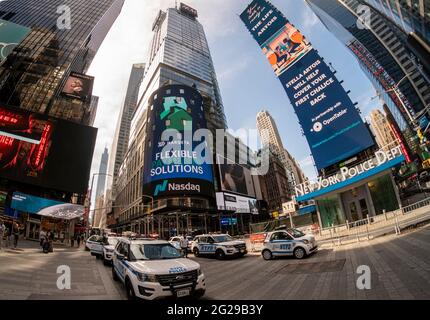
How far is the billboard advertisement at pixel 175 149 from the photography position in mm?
46750

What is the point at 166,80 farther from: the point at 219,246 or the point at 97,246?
the point at 219,246

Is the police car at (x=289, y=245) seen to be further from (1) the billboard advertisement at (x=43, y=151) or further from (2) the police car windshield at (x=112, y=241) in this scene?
(1) the billboard advertisement at (x=43, y=151)

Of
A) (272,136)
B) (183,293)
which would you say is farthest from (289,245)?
(272,136)

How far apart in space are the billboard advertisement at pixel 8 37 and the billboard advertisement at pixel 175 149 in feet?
92.3

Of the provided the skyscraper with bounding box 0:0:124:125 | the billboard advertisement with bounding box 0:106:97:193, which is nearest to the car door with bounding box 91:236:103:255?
the billboard advertisement with bounding box 0:106:97:193

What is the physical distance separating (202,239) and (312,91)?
27754 millimetres

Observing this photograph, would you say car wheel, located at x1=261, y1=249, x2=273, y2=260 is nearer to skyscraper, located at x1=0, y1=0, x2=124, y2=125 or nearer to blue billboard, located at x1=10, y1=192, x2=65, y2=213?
blue billboard, located at x1=10, y1=192, x2=65, y2=213

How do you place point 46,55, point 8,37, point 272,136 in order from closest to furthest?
1. point 8,37
2. point 46,55
3. point 272,136

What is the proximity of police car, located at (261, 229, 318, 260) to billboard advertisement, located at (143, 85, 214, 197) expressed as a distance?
34566 millimetres

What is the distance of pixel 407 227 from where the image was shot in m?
13.7

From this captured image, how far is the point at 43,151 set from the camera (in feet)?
104

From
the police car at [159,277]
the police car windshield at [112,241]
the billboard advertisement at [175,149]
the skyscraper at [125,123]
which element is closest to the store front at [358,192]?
the police car windshield at [112,241]

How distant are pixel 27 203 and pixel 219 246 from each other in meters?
28.9
